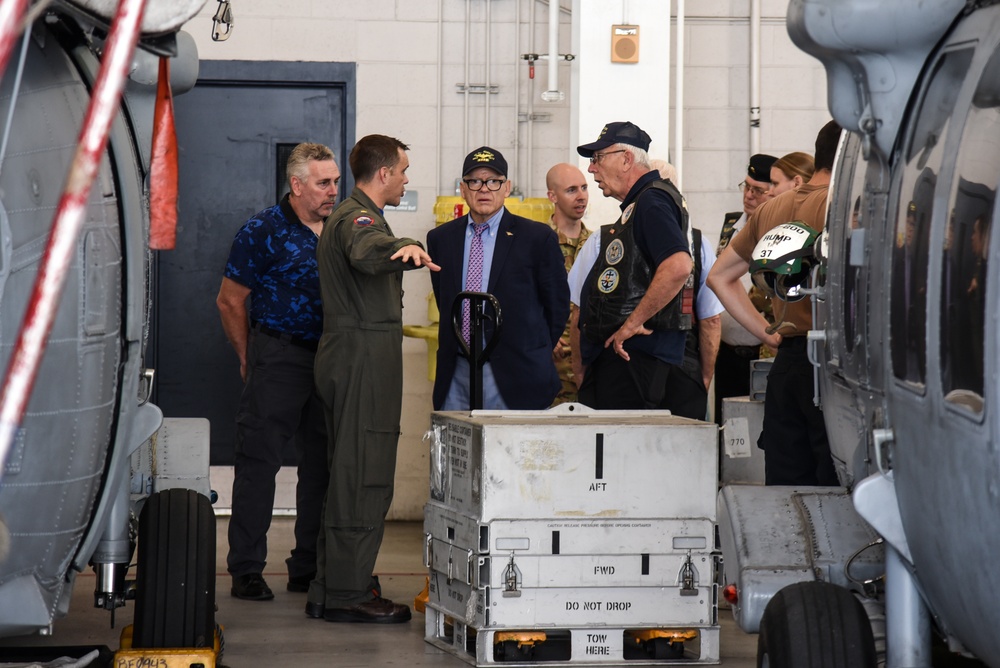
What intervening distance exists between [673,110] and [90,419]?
5.27 metres

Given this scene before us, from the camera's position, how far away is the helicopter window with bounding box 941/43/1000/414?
222cm

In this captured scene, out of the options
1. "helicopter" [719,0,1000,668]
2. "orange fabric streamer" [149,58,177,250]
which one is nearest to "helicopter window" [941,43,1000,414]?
"helicopter" [719,0,1000,668]

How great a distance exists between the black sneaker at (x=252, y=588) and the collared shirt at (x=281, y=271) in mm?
1026

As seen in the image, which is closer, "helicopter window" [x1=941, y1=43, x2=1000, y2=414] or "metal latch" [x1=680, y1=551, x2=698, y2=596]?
"helicopter window" [x1=941, y1=43, x2=1000, y2=414]

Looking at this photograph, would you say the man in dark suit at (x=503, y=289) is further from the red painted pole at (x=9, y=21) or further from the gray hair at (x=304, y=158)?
the red painted pole at (x=9, y=21)

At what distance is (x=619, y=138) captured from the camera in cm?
571

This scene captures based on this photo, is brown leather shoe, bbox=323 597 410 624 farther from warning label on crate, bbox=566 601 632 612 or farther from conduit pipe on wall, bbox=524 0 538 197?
conduit pipe on wall, bbox=524 0 538 197

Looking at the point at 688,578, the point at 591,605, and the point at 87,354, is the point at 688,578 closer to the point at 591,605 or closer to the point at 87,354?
the point at 591,605

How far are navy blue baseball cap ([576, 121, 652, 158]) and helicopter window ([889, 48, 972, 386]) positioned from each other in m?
2.95

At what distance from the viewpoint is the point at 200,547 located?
12.6 ft

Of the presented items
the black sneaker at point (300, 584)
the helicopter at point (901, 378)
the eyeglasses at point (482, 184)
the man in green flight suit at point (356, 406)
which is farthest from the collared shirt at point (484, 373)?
the helicopter at point (901, 378)

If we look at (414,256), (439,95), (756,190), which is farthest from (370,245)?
(439,95)

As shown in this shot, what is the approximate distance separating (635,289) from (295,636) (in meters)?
1.90

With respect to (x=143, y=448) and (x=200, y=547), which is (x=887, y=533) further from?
(x=143, y=448)
